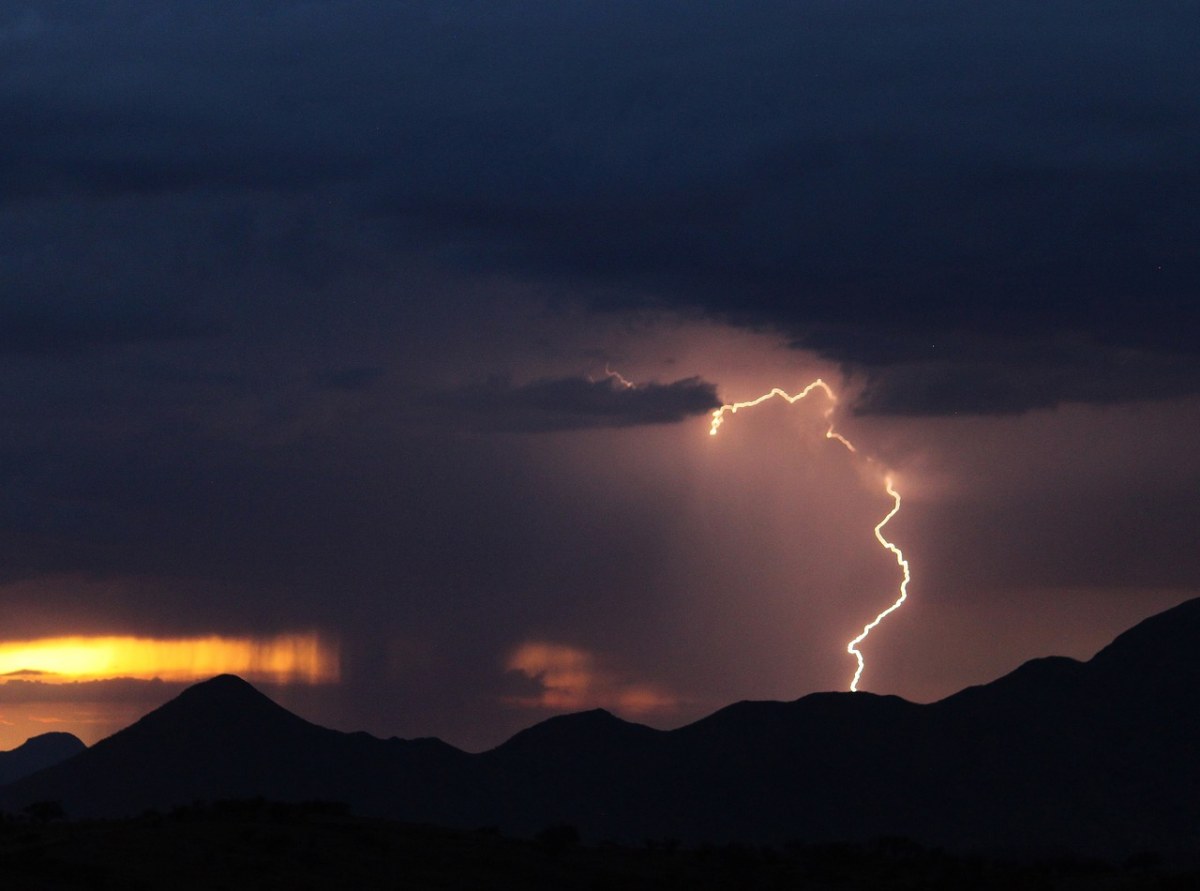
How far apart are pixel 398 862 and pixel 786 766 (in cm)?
9504

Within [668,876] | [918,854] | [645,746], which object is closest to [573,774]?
[645,746]

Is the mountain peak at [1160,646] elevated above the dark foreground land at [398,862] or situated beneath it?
elevated above

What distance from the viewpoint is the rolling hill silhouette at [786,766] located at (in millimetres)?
137125

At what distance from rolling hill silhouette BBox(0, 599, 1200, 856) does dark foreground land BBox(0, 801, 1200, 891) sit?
208ft

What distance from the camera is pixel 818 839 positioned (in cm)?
13625

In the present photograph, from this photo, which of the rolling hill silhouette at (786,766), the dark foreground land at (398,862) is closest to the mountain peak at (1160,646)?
the rolling hill silhouette at (786,766)

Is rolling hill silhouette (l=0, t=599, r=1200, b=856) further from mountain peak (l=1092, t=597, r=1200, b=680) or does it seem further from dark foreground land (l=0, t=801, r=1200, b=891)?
dark foreground land (l=0, t=801, r=1200, b=891)

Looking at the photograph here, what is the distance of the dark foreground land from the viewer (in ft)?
181

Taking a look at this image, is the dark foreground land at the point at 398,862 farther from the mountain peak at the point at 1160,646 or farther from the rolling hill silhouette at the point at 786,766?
the mountain peak at the point at 1160,646

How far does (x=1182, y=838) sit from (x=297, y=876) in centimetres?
8592

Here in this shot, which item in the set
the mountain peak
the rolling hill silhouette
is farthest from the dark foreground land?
the mountain peak

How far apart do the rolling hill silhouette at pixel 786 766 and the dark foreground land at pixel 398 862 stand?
63421 mm

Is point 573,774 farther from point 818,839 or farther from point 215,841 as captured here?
point 215,841

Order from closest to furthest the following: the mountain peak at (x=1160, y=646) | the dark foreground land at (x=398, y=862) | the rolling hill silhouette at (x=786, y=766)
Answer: the dark foreground land at (x=398, y=862), the rolling hill silhouette at (x=786, y=766), the mountain peak at (x=1160, y=646)
